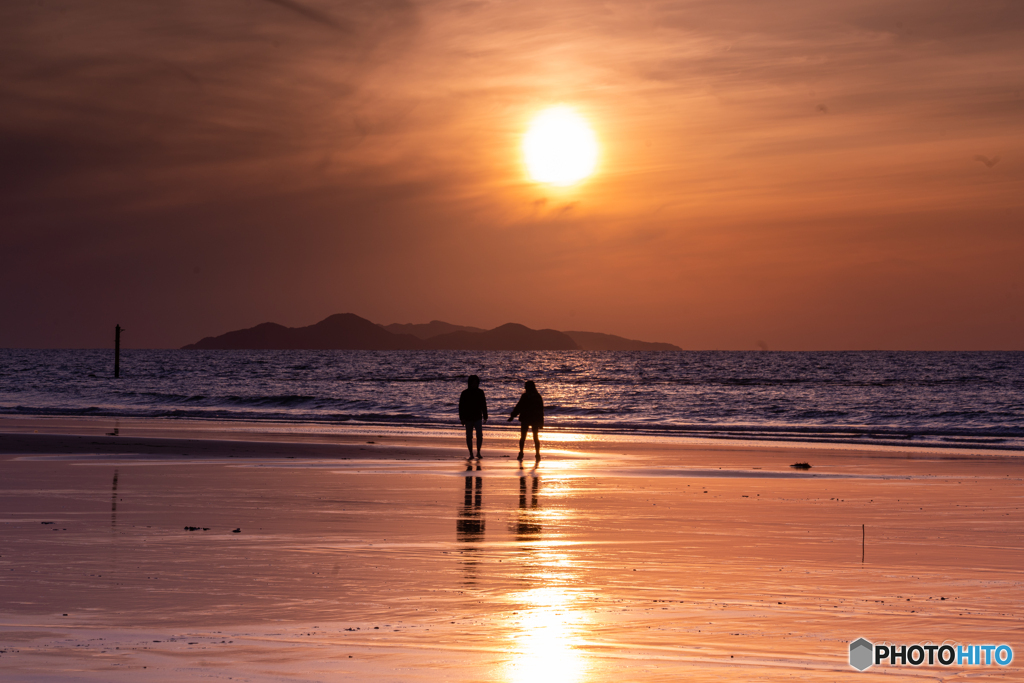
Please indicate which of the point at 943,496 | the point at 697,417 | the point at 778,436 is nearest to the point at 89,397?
the point at 697,417

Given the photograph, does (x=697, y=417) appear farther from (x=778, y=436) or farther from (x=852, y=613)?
(x=852, y=613)

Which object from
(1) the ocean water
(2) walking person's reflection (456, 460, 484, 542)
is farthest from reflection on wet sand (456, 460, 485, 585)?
(1) the ocean water

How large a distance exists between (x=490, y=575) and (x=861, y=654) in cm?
414

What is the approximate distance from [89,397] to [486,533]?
62033 millimetres

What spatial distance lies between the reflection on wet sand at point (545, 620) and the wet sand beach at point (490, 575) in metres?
0.03

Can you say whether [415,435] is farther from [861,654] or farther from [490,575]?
[861,654]

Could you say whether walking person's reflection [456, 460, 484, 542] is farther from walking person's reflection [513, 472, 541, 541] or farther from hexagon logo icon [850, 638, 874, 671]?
hexagon logo icon [850, 638, 874, 671]

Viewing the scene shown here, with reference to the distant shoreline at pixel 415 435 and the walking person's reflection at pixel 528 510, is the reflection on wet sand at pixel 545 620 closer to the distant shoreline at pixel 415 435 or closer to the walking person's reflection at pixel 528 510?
the walking person's reflection at pixel 528 510

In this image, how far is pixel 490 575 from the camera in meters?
11.1

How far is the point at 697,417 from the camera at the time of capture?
2245 inches

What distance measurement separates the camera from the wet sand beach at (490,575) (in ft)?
26.0

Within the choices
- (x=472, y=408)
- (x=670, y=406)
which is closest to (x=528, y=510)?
(x=472, y=408)

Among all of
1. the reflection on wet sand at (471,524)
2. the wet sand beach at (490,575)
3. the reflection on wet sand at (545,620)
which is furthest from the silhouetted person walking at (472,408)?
the reflection on wet sand at (545,620)

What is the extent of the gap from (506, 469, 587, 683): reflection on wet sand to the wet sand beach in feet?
0.10
